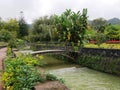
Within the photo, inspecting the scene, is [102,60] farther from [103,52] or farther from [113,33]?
[113,33]

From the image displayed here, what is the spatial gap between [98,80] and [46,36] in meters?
30.3

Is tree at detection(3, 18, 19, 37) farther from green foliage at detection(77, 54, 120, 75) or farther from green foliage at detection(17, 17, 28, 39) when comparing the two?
green foliage at detection(77, 54, 120, 75)

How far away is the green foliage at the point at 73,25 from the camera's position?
33.1m

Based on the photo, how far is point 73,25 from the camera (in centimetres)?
3303

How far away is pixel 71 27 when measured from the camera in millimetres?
33094

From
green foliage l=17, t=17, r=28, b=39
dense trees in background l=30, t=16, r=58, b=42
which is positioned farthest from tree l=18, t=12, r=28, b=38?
dense trees in background l=30, t=16, r=58, b=42

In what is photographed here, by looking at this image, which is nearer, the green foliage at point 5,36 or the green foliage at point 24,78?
the green foliage at point 24,78

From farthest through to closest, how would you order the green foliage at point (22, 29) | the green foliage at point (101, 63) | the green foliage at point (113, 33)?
1. the green foliage at point (22, 29)
2. the green foliage at point (113, 33)
3. the green foliage at point (101, 63)

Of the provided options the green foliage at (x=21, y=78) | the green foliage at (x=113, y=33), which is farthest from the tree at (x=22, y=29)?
the green foliage at (x=21, y=78)

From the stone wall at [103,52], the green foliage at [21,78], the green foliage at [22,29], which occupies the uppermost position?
the green foliage at [22,29]

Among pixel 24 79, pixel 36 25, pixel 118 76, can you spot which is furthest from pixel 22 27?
pixel 24 79

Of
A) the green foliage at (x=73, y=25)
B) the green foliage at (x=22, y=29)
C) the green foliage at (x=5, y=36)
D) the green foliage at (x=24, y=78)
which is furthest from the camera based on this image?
the green foliage at (x=22, y=29)

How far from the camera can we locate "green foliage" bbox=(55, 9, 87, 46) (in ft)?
109

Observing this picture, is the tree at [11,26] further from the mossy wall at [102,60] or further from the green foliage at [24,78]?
the green foliage at [24,78]
